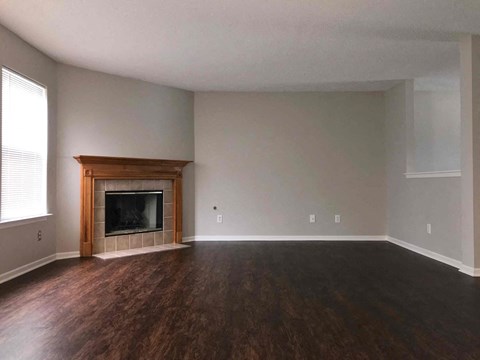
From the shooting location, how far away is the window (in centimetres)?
355

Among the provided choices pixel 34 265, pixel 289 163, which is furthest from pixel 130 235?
pixel 289 163

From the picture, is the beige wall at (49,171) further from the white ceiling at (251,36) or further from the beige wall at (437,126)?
the beige wall at (437,126)

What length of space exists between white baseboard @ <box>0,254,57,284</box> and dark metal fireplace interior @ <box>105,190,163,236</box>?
792mm

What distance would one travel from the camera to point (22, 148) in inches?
151

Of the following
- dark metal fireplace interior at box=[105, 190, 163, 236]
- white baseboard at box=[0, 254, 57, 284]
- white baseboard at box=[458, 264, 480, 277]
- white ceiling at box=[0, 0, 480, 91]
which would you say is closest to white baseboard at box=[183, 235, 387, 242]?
dark metal fireplace interior at box=[105, 190, 163, 236]

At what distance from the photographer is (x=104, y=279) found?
351cm

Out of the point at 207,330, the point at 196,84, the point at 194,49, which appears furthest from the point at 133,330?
the point at 196,84

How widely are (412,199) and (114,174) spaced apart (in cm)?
428

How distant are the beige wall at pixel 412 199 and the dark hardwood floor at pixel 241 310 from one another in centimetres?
41

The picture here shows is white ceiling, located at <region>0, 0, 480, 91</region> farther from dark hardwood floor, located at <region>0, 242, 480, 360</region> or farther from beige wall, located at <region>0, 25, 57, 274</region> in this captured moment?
dark hardwood floor, located at <region>0, 242, 480, 360</region>

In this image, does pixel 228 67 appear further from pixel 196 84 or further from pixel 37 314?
pixel 37 314

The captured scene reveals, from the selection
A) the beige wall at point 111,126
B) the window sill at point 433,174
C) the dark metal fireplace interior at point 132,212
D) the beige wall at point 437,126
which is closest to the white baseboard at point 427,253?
the window sill at point 433,174

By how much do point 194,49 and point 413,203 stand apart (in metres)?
3.68

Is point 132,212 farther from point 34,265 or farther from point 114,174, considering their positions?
point 34,265
